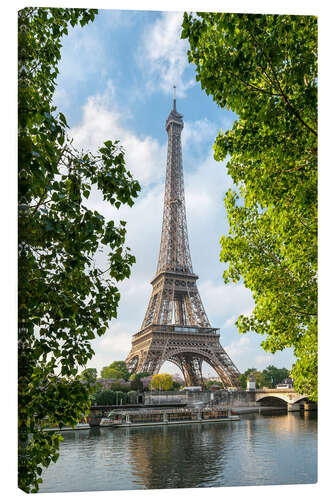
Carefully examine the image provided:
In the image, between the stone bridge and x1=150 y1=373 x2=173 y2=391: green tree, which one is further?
x1=150 y1=373 x2=173 y2=391: green tree

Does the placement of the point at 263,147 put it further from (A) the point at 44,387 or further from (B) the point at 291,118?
(A) the point at 44,387

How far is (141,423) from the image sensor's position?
23.5m

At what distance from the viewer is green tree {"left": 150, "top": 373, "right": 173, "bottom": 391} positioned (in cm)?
2778

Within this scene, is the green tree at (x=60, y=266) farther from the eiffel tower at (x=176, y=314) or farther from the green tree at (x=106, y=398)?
the eiffel tower at (x=176, y=314)

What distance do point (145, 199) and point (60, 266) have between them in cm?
532

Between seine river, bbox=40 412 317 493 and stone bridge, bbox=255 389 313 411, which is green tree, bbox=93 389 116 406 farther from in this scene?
stone bridge, bbox=255 389 313 411

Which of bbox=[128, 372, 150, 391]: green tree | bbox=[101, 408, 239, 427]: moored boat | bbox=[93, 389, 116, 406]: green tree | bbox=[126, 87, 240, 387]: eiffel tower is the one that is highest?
bbox=[126, 87, 240, 387]: eiffel tower

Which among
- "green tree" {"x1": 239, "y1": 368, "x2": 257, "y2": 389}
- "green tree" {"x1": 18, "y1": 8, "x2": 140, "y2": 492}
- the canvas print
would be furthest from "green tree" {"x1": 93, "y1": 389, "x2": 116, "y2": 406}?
"green tree" {"x1": 18, "y1": 8, "x2": 140, "y2": 492}

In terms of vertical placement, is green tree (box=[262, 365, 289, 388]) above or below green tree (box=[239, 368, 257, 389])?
above

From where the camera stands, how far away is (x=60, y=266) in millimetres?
3346

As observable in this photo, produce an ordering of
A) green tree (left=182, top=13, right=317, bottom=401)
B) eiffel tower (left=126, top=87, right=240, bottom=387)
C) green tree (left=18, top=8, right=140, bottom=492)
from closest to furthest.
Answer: green tree (left=18, top=8, right=140, bottom=492), green tree (left=182, top=13, right=317, bottom=401), eiffel tower (left=126, top=87, right=240, bottom=387)

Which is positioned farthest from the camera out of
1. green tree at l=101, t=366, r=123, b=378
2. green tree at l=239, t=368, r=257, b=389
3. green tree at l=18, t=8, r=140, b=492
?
green tree at l=239, t=368, r=257, b=389

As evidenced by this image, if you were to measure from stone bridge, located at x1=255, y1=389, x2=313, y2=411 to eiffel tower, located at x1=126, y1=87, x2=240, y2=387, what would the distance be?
1925 mm

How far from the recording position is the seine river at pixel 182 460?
9727mm
